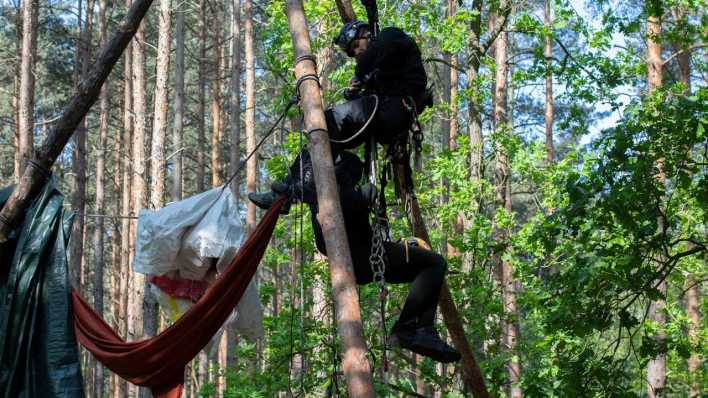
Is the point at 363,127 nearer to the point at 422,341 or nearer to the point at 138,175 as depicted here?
the point at 422,341

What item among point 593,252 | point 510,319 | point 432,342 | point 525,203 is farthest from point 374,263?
point 525,203

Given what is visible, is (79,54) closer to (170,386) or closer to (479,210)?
(479,210)

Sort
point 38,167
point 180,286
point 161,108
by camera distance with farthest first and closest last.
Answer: point 161,108, point 180,286, point 38,167

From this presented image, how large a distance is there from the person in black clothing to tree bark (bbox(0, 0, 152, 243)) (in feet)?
3.87

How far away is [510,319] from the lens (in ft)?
35.1

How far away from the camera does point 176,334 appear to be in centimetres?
533

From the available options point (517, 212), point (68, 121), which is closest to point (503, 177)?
point (517, 212)

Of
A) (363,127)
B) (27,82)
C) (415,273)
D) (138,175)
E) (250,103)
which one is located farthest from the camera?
(250,103)

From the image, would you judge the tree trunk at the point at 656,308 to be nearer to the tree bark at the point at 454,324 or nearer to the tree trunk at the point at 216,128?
the tree bark at the point at 454,324

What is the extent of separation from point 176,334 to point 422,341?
146 cm

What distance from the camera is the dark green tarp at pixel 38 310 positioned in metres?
5.32

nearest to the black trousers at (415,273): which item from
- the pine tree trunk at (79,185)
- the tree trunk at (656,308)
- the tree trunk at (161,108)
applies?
the tree trunk at (656,308)

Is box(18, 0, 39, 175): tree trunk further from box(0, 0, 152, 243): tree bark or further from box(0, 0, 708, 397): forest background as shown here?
box(0, 0, 152, 243): tree bark

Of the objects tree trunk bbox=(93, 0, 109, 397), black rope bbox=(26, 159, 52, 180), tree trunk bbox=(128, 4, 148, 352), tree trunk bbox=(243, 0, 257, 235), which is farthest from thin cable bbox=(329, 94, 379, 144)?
tree trunk bbox=(93, 0, 109, 397)
